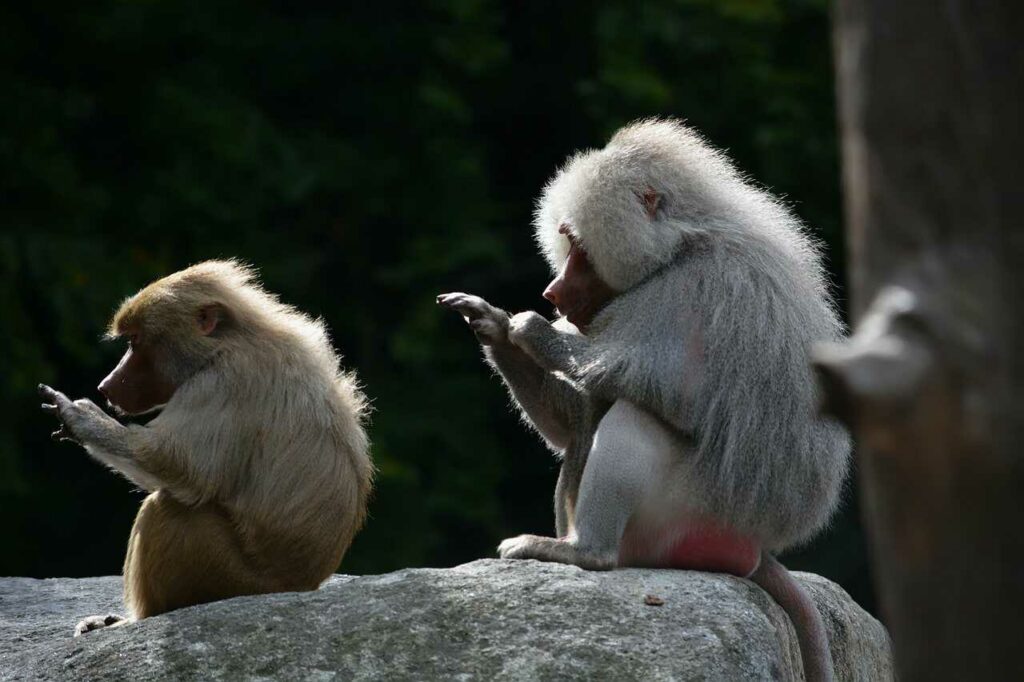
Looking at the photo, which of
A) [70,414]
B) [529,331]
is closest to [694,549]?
[529,331]

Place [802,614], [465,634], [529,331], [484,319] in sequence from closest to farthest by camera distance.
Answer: [465,634] → [802,614] → [529,331] → [484,319]

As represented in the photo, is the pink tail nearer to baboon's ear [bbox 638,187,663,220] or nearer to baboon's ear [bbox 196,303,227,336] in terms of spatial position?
baboon's ear [bbox 638,187,663,220]

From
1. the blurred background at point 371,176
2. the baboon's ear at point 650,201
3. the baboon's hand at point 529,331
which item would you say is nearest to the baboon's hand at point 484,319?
the baboon's hand at point 529,331

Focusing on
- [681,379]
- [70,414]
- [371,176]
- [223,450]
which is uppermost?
[371,176]

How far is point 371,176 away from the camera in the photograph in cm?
1355

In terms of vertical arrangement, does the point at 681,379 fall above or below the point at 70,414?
above

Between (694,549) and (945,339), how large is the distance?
9.94 feet

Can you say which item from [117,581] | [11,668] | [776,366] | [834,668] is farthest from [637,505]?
[117,581]

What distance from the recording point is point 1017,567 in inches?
87.1

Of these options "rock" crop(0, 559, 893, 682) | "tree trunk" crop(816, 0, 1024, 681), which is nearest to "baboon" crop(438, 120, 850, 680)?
"rock" crop(0, 559, 893, 682)

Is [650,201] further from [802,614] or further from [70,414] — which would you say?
[70,414]

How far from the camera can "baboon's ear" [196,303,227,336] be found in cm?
532

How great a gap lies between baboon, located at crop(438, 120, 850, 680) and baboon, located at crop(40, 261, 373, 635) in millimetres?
598

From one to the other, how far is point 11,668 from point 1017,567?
3486mm
